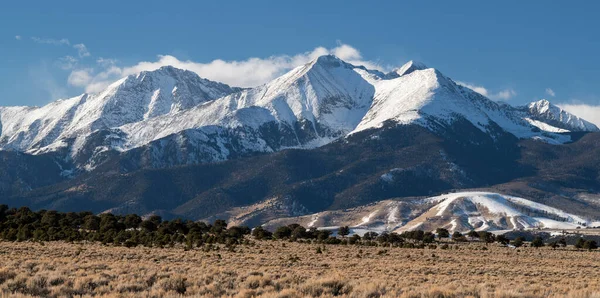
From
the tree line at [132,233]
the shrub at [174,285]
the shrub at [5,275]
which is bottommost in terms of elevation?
the shrub at [174,285]

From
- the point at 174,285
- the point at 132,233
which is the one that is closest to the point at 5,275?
the point at 174,285

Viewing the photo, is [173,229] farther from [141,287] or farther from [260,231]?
[141,287]

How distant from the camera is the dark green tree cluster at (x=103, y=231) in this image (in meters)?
97.2

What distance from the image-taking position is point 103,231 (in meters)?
112

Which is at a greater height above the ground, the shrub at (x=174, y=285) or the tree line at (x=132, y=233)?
the tree line at (x=132, y=233)

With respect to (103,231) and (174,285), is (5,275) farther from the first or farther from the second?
(103,231)

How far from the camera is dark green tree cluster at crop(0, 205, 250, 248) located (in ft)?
319

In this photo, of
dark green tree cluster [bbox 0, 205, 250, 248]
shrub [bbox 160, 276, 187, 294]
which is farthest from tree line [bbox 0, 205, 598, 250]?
shrub [bbox 160, 276, 187, 294]

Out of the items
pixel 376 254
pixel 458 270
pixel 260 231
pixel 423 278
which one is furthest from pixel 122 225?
pixel 423 278

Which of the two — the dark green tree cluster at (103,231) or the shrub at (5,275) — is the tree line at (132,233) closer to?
the dark green tree cluster at (103,231)

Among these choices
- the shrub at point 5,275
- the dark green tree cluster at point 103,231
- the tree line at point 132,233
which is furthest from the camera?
the tree line at point 132,233

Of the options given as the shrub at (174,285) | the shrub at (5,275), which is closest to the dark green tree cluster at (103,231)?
the shrub at (5,275)

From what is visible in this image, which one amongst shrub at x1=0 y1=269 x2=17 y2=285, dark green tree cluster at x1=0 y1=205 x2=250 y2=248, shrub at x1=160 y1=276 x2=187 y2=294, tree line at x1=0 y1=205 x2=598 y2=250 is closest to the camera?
shrub at x1=160 y1=276 x2=187 y2=294

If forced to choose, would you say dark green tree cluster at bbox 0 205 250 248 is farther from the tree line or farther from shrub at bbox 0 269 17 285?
shrub at bbox 0 269 17 285
